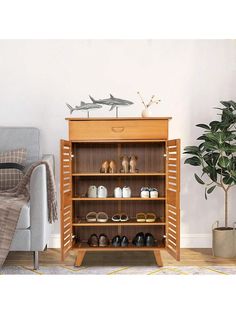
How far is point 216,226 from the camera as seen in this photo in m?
4.25

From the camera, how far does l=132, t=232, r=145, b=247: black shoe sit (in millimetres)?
3602

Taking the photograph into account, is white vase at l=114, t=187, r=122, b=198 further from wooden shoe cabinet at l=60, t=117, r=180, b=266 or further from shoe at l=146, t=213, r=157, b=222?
shoe at l=146, t=213, r=157, b=222

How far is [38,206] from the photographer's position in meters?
3.18

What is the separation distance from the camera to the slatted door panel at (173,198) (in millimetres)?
3178

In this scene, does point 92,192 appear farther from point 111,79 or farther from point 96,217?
point 111,79

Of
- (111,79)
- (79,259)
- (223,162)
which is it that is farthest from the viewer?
(111,79)

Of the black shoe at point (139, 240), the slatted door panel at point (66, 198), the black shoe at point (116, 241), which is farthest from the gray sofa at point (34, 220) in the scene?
the black shoe at point (139, 240)

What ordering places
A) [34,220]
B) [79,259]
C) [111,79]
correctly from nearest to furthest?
1. [34,220]
2. [79,259]
3. [111,79]

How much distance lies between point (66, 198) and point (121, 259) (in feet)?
2.57

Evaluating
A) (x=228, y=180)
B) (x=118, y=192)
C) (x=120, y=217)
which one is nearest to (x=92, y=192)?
(x=118, y=192)

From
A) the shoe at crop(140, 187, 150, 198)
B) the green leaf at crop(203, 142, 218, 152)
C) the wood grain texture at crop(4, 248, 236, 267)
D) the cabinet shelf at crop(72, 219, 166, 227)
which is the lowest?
the wood grain texture at crop(4, 248, 236, 267)

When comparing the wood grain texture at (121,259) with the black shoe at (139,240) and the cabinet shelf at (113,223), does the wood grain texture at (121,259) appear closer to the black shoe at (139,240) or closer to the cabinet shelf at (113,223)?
the black shoe at (139,240)

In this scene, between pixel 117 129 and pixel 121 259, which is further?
pixel 121 259

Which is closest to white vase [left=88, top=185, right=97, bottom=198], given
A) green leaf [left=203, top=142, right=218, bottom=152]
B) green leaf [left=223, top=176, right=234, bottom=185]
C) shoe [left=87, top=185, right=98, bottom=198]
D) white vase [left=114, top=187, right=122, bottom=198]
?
shoe [left=87, top=185, right=98, bottom=198]
